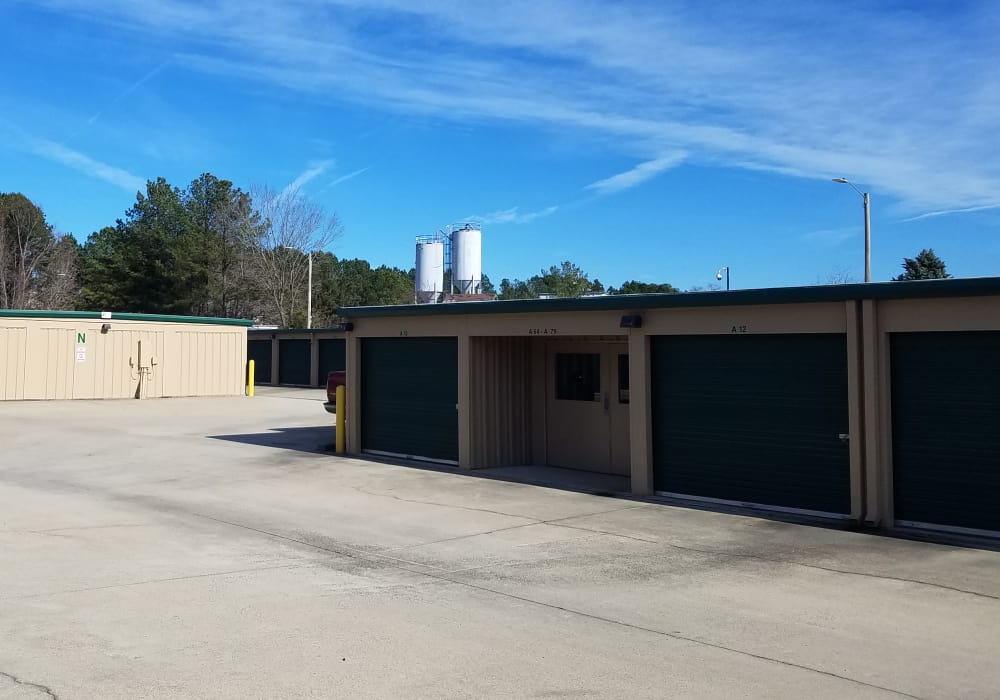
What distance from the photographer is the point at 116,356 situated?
3094cm

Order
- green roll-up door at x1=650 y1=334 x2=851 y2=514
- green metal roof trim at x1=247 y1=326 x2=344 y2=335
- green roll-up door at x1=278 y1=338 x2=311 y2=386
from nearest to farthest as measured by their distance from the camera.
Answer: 1. green roll-up door at x1=650 y1=334 x2=851 y2=514
2. green metal roof trim at x1=247 y1=326 x2=344 y2=335
3. green roll-up door at x1=278 y1=338 x2=311 y2=386

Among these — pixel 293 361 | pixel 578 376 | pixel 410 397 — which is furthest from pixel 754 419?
pixel 293 361

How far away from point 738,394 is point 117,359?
25.1 m

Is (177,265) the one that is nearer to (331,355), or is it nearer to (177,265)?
(177,265)

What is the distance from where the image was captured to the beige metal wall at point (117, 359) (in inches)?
1144

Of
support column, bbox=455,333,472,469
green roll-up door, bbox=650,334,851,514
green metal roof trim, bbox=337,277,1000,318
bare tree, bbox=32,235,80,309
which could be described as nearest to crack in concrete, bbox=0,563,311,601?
green roll-up door, bbox=650,334,851,514

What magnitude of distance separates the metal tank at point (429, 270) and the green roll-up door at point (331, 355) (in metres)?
4.73

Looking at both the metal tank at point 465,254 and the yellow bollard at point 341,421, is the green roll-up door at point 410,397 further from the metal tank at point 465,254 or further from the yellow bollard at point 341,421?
the metal tank at point 465,254

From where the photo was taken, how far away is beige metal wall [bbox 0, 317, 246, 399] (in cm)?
2905

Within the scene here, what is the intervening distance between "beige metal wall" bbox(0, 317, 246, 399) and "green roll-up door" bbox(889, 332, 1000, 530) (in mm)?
26987

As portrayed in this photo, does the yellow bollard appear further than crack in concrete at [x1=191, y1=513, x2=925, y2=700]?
Yes

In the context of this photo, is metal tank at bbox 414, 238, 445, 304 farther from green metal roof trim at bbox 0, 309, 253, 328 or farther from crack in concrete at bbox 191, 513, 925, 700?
crack in concrete at bbox 191, 513, 925, 700

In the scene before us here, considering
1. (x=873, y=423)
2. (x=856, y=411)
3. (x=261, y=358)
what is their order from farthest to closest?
(x=261, y=358) → (x=856, y=411) → (x=873, y=423)

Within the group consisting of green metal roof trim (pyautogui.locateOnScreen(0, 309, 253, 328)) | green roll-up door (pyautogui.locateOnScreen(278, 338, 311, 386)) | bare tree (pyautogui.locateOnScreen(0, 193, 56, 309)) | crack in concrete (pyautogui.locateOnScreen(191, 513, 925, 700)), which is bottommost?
crack in concrete (pyautogui.locateOnScreen(191, 513, 925, 700))
